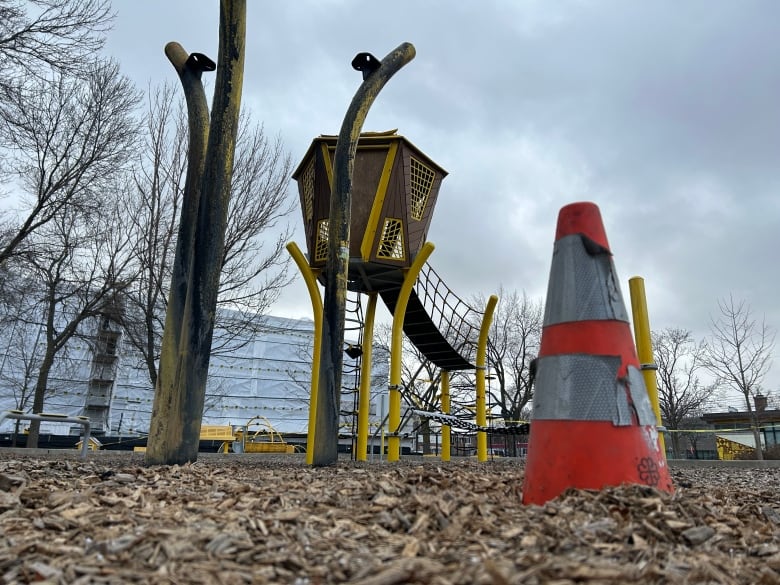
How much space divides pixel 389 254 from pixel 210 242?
3.74 meters

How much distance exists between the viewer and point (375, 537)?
2213 mm

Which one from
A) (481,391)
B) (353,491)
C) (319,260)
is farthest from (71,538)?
(481,391)

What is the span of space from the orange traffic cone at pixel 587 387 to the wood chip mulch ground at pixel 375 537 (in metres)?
0.21

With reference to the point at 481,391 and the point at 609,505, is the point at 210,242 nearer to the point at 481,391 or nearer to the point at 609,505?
the point at 609,505

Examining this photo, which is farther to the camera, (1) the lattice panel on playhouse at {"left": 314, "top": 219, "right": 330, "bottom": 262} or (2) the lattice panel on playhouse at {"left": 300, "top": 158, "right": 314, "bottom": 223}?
(2) the lattice panel on playhouse at {"left": 300, "top": 158, "right": 314, "bottom": 223}

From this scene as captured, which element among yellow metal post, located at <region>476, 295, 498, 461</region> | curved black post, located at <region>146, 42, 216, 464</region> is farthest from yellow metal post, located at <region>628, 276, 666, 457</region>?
yellow metal post, located at <region>476, 295, 498, 461</region>

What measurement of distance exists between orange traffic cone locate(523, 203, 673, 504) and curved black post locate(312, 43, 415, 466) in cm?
302

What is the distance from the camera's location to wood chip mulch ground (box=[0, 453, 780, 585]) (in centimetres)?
176

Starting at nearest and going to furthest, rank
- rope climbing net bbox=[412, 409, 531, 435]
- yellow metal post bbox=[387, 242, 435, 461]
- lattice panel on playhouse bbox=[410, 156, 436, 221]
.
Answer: yellow metal post bbox=[387, 242, 435, 461] < lattice panel on playhouse bbox=[410, 156, 436, 221] < rope climbing net bbox=[412, 409, 531, 435]

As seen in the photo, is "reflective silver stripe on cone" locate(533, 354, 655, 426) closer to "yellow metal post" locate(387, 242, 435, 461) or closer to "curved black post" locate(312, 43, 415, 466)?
"curved black post" locate(312, 43, 415, 466)

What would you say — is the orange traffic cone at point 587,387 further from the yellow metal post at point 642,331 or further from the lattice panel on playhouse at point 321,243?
the lattice panel on playhouse at point 321,243

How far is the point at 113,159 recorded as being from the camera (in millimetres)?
14453

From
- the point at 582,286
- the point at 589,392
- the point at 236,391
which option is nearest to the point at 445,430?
the point at 582,286

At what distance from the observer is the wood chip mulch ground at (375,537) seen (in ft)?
5.79
